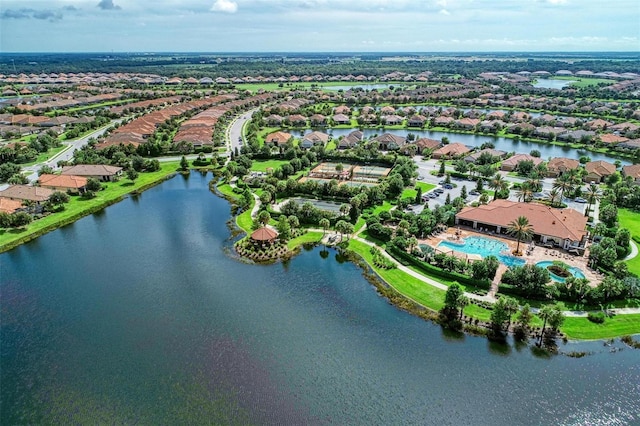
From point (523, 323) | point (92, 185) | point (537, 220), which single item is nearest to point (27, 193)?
point (92, 185)

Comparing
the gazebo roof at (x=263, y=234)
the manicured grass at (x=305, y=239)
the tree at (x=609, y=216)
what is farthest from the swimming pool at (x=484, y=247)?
the gazebo roof at (x=263, y=234)

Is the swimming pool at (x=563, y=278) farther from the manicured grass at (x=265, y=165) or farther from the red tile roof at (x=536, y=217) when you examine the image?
the manicured grass at (x=265, y=165)

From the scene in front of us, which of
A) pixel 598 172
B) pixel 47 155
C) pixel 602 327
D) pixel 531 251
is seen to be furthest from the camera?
pixel 47 155

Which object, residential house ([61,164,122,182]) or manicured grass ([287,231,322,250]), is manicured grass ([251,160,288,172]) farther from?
manicured grass ([287,231,322,250])

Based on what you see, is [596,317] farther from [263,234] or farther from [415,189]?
[415,189]

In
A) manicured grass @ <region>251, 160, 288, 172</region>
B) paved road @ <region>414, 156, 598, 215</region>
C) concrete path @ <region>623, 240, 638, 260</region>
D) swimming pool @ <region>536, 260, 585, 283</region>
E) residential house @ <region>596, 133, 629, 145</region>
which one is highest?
residential house @ <region>596, 133, 629, 145</region>

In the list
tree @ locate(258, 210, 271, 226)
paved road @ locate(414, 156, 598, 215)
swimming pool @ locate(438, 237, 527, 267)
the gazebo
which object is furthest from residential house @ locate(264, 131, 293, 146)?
swimming pool @ locate(438, 237, 527, 267)
